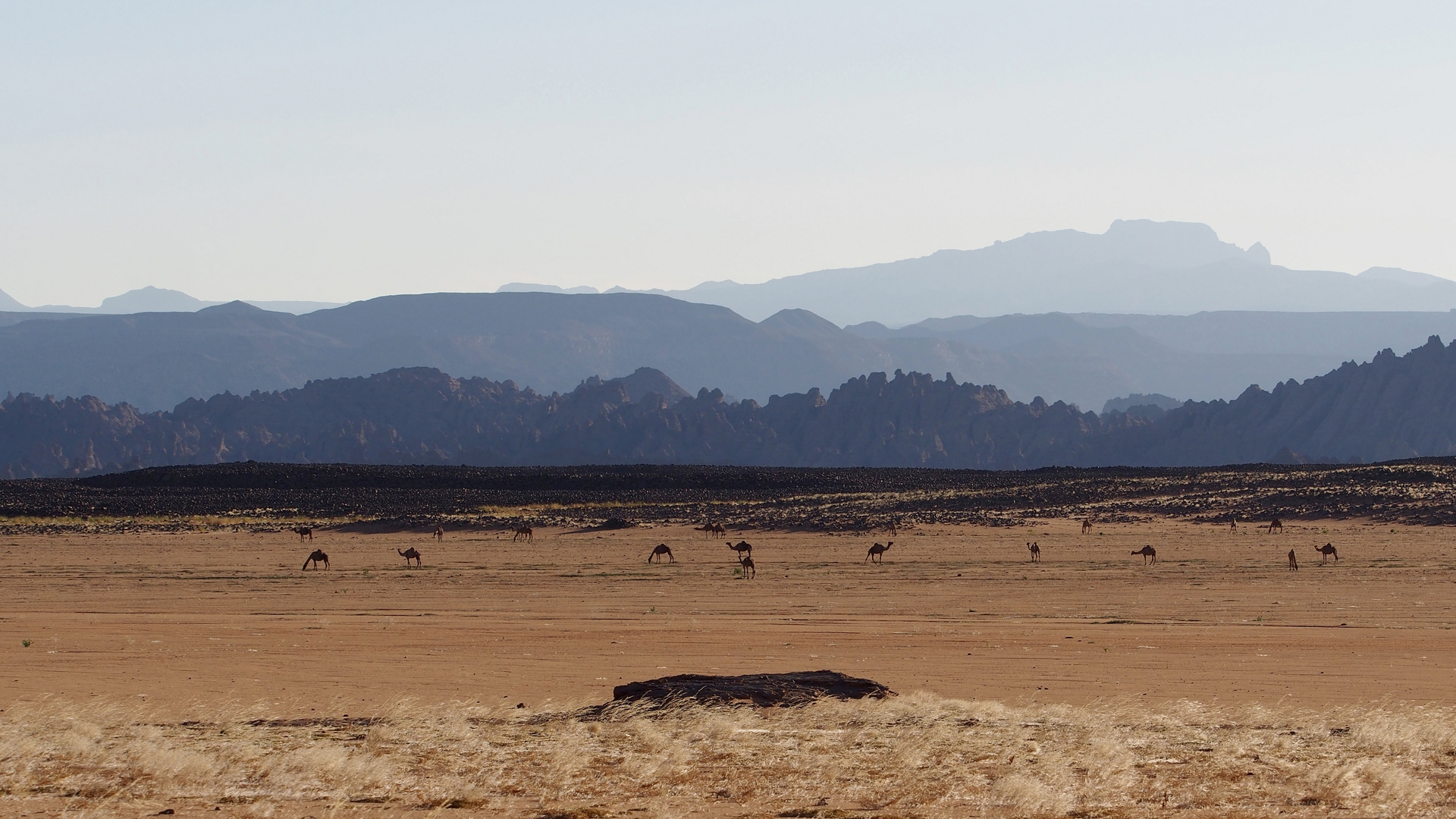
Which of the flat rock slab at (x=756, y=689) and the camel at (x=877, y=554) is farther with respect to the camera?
the camel at (x=877, y=554)

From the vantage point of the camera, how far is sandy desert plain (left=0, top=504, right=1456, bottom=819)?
1124 cm

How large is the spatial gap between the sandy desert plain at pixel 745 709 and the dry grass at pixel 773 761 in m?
0.05

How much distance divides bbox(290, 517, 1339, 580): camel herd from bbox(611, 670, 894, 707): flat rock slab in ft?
69.0

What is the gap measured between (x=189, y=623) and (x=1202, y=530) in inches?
1594

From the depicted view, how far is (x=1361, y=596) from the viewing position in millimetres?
29219

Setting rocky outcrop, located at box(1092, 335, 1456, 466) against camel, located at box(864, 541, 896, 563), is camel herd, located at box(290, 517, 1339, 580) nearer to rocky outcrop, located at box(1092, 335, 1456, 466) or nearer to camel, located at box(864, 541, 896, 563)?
camel, located at box(864, 541, 896, 563)

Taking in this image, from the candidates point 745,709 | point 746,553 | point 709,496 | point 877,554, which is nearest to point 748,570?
point 877,554

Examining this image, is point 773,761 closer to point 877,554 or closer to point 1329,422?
point 877,554

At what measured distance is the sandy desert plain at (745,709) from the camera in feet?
36.9

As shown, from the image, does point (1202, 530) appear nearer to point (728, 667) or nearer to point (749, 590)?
point (749, 590)

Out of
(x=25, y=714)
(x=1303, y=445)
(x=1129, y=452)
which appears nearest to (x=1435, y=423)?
(x=1303, y=445)

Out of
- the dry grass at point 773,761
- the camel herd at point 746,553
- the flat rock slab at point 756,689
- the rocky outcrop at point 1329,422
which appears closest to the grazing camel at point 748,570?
the camel herd at point 746,553

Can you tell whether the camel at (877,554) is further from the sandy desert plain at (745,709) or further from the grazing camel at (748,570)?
the grazing camel at (748,570)

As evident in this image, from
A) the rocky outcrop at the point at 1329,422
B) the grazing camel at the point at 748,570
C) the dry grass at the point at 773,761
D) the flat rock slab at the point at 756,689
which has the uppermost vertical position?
the rocky outcrop at the point at 1329,422
